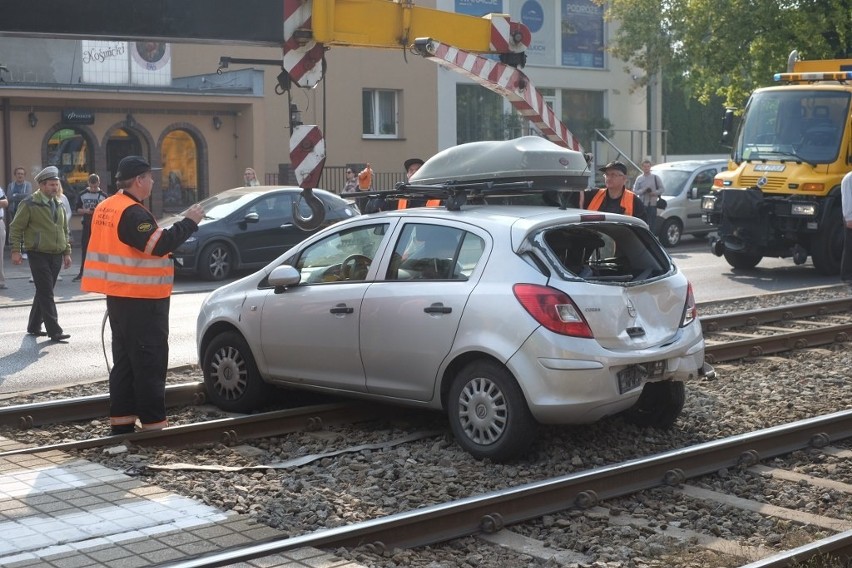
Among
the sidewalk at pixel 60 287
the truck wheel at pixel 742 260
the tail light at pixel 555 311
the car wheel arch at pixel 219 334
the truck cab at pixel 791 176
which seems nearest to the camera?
the tail light at pixel 555 311

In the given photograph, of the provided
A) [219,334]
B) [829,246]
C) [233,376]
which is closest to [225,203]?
[829,246]

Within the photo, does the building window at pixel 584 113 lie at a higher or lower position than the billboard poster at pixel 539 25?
lower

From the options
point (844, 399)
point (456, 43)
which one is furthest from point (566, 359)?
point (456, 43)

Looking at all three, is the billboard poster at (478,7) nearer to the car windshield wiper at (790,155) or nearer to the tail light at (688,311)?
the car windshield wiper at (790,155)

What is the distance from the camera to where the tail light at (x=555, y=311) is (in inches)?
288

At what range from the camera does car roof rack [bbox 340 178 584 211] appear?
845cm

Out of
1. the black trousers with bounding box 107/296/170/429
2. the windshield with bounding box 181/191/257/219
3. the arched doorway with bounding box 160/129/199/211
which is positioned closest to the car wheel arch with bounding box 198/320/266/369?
the black trousers with bounding box 107/296/170/429

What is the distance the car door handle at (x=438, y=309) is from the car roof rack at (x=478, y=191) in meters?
0.86

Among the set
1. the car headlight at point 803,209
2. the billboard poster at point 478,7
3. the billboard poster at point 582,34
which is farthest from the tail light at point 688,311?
the billboard poster at point 582,34

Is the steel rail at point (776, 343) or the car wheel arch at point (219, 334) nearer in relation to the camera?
the car wheel arch at point (219, 334)

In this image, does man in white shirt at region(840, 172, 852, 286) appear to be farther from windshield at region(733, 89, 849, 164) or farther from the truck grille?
windshield at region(733, 89, 849, 164)

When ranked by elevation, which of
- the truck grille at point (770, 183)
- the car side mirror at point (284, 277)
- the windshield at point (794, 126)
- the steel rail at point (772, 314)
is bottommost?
the steel rail at point (772, 314)

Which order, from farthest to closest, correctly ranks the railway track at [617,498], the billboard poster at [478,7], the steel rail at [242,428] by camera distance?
1. the billboard poster at [478,7]
2. the steel rail at [242,428]
3. the railway track at [617,498]

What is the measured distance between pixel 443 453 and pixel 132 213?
8.51 feet
